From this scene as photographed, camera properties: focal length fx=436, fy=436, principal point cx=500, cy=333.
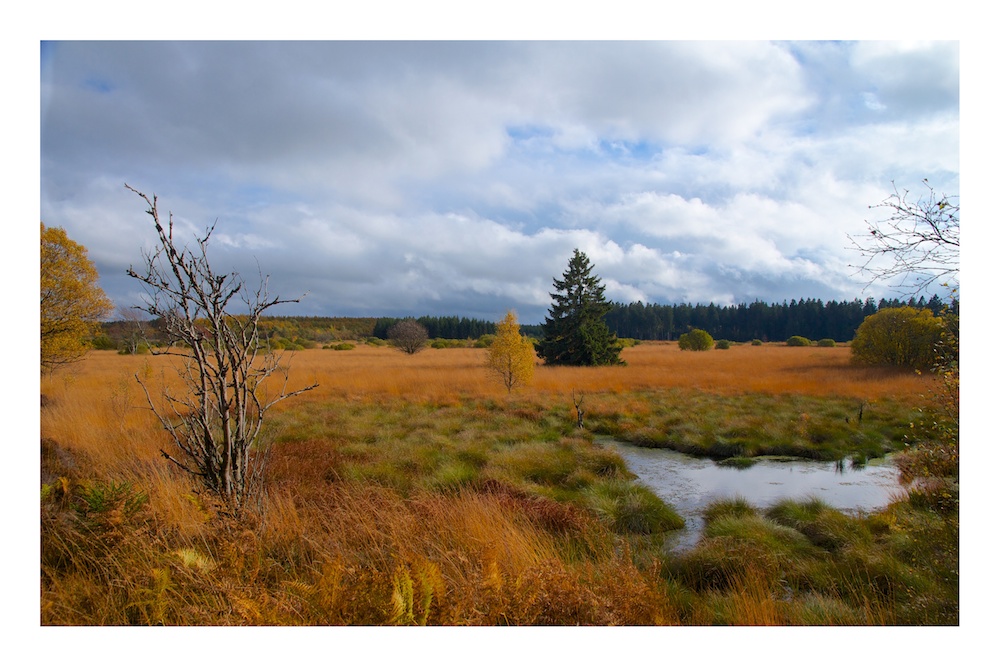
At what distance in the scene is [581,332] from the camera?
14406mm

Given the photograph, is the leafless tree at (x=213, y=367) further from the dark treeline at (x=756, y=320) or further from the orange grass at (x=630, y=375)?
the dark treeline at (x=756, y=320)

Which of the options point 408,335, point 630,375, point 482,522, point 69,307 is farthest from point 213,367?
point 630,375

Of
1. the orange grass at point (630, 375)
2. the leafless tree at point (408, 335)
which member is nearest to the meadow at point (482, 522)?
the orange grass at point (630, 375)

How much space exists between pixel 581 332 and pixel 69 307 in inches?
477

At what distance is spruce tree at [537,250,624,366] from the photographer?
14312 millimetres

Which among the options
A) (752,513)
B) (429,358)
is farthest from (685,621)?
(429,358)

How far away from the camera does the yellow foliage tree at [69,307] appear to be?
6.55 m

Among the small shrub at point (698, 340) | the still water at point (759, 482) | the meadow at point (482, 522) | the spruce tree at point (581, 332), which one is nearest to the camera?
the meadow at point (482, 522)

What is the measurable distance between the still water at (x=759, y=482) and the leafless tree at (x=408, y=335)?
18.1ft

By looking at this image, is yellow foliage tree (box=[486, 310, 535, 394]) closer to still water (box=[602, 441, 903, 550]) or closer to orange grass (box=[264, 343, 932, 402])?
orange grass (box=[264, 343, 932, 402])

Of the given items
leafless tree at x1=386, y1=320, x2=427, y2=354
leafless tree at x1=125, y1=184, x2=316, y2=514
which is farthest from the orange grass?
leafless tree at x1=125, y1=184, x2=316, y2=514

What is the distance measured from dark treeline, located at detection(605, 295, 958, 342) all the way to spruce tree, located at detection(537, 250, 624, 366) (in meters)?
3.11

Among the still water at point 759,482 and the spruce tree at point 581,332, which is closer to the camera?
the still water at point 759,482

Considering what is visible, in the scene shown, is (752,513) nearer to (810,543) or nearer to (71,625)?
(810,543)
